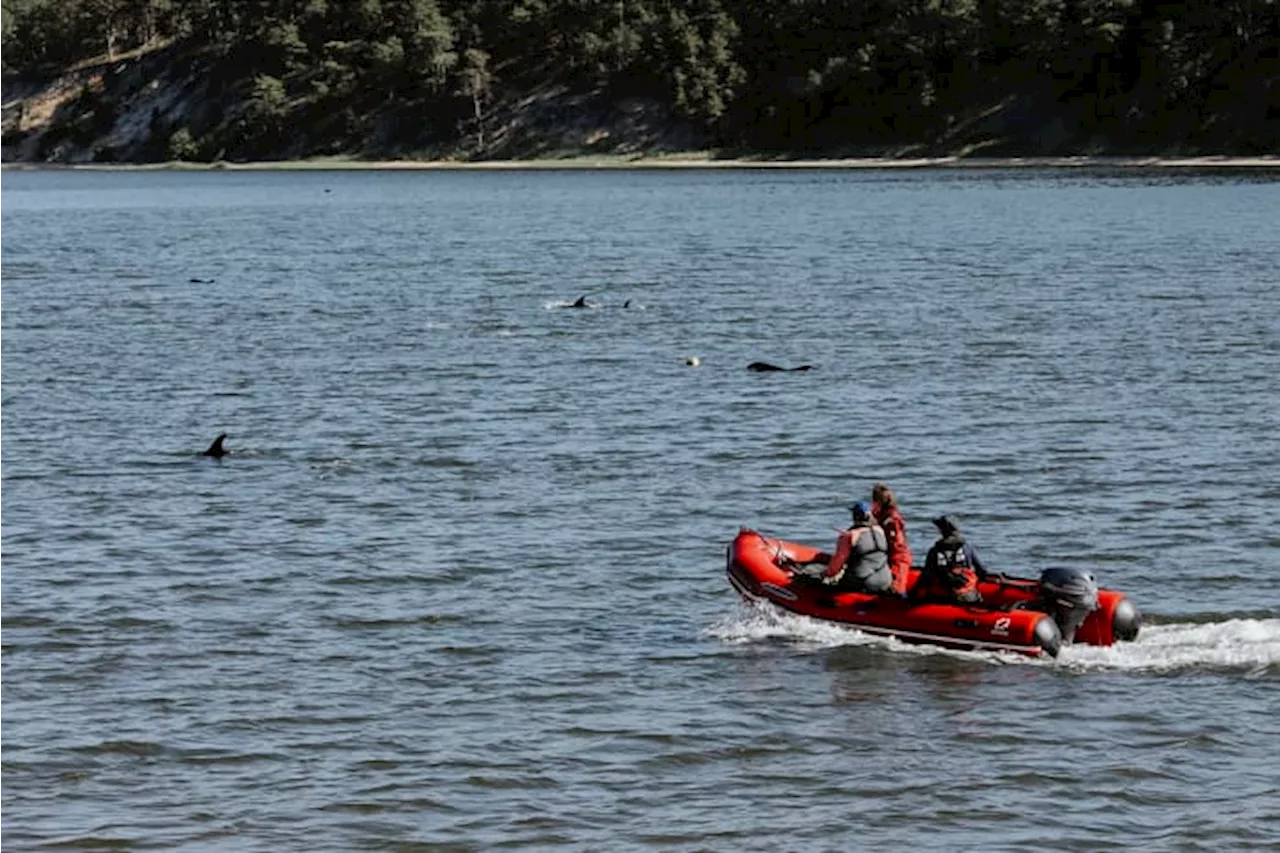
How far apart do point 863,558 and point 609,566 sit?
16.5ft

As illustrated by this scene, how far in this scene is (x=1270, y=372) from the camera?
160ft

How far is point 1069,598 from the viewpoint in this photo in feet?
80.5

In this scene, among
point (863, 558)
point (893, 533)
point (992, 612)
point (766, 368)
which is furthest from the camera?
point (766, 368)

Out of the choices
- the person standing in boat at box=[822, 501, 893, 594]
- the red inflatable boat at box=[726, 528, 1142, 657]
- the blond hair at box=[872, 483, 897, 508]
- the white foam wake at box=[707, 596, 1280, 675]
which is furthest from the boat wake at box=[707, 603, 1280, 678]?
the blond hair at box=[872, 483, 897, 508]

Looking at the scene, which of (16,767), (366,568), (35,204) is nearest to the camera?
(16,767)

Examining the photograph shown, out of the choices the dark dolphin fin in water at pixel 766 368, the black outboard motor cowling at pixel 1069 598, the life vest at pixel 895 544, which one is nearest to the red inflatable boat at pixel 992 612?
the black outboard motor cowling at pixel 1069 598

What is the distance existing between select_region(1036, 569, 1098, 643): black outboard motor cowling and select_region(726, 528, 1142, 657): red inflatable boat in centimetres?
1

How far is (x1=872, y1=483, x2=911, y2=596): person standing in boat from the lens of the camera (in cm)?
2589

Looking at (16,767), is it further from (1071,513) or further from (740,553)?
(1071,513)

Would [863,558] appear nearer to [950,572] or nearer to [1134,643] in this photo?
[950,572]

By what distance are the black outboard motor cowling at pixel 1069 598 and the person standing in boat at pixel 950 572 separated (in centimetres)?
87

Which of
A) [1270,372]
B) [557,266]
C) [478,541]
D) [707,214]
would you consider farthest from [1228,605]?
[707,214]

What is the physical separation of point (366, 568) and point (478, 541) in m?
2.27

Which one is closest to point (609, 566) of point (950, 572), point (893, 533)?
point (893, 533)
